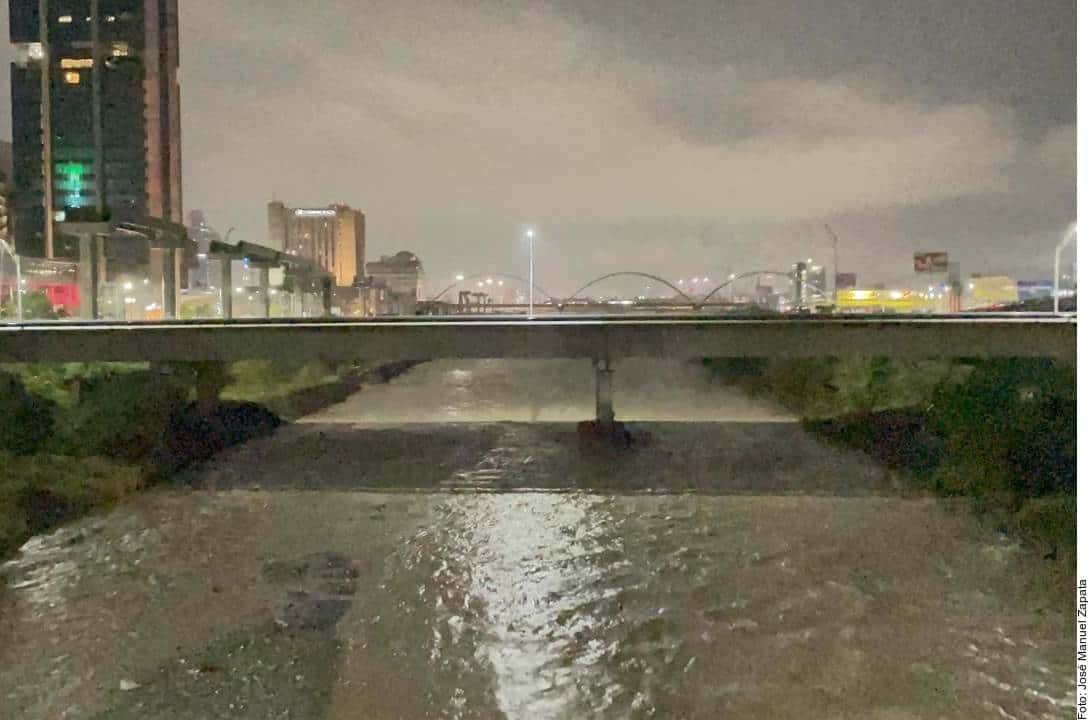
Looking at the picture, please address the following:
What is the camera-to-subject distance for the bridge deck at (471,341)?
95.1 feet

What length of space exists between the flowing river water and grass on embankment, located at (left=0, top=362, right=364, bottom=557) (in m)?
1.11

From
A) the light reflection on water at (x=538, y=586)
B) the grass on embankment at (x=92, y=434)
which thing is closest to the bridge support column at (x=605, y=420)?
the light reflection on water at (x=538, y=586)

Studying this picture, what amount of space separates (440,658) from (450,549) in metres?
6.52

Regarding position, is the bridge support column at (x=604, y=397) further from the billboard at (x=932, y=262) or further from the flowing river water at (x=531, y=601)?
the billboard at (x=932, y=262)

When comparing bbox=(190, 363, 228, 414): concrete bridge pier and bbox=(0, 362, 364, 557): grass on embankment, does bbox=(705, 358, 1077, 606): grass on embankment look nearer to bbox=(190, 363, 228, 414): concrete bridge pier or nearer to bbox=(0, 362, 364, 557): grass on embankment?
bbox=(0, 362, 364, 557): grass on embankment

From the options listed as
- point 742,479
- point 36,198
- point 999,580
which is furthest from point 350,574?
point 36,198

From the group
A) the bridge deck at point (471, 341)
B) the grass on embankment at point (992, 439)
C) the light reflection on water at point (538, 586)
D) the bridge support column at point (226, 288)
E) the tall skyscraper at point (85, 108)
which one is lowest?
the light reflection on water at point (538, 586)

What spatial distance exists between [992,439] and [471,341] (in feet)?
45.4

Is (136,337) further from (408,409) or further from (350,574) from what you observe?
(408,409)

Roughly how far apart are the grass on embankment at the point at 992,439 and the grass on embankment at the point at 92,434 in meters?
19.4

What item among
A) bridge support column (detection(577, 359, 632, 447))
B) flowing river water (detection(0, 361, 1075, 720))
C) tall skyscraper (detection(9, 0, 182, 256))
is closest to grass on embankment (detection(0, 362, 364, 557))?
flowing river water (detection(0, 361, 1075, 720))

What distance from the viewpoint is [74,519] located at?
23.1 meters

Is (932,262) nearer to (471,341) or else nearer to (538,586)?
(471,341)

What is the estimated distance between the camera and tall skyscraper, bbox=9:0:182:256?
13000 cm
